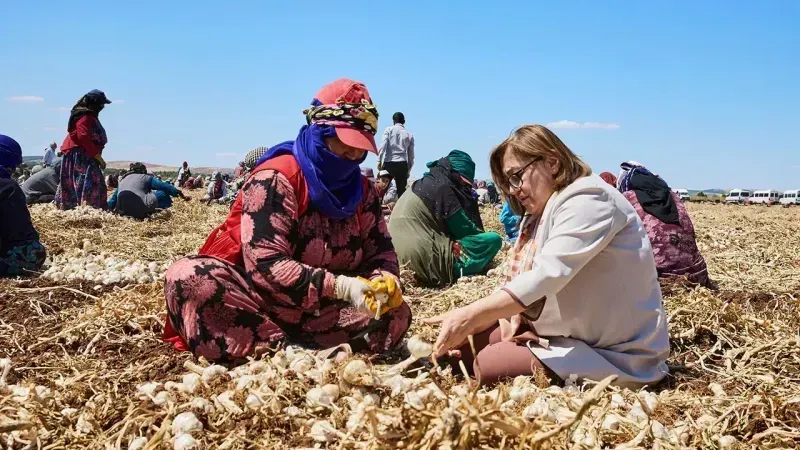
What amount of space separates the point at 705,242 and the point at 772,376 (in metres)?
5.95

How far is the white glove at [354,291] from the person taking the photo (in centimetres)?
270

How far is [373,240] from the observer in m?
3.27

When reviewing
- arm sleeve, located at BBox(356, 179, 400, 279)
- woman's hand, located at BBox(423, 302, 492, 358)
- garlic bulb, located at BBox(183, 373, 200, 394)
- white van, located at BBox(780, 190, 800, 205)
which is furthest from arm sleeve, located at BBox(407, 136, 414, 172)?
white van, located at BBox(780, 190, 800, 205)

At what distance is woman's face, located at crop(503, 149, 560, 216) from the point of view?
8.55ft

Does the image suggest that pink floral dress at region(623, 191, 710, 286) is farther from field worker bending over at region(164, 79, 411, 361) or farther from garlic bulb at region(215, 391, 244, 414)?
garlic bulb at region(215, 391, 244, 414)

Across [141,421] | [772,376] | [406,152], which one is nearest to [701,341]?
[772,376]

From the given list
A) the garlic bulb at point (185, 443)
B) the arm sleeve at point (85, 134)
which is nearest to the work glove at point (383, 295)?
the garlic bulb at point (185, 443)

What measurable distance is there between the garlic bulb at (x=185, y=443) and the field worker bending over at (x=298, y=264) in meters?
0.94

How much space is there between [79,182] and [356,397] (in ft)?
28.5

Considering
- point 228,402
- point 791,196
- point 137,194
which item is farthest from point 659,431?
point 791,196

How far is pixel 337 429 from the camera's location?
1954 mm

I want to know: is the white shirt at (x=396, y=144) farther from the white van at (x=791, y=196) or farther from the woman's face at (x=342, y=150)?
the white van at (x=791, y=196)

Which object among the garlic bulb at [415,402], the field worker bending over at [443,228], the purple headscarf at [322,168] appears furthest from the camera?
the field worker bending over at [443,228]

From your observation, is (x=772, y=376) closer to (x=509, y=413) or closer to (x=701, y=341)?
(x=701, y=341)
